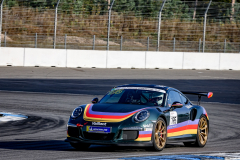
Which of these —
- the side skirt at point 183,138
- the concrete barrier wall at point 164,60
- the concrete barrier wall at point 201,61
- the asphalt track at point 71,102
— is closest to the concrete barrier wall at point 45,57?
the asphalt track at point 71,102

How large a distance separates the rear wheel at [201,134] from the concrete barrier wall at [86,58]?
66.1 ft

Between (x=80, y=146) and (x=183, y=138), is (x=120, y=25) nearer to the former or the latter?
(x=183, y=138)

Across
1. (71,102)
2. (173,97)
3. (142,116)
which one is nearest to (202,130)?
(173,97)

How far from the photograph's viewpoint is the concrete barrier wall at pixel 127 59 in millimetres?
29594

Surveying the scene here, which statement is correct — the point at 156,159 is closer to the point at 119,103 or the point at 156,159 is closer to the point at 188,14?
the point at 119,103

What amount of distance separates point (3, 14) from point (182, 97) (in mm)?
23369

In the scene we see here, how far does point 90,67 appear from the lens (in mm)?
A: 29156

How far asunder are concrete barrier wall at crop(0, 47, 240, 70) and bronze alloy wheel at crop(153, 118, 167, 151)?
21.2m

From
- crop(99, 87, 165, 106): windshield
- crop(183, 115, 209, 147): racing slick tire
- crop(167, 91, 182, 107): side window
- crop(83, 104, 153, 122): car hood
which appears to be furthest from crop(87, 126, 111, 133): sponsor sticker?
crop(183, 115, 209, 147): racing slick tire

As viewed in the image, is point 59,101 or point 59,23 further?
point 59,23

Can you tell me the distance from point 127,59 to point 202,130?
2101cm

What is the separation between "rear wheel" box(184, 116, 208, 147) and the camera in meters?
8.77

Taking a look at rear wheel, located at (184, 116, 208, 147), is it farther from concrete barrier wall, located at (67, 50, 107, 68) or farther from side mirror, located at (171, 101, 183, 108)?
concrete barrier wall, located at (67, 50, 107, 68)

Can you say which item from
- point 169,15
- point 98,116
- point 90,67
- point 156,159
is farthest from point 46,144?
point 169,15
